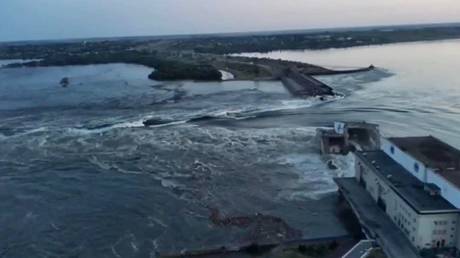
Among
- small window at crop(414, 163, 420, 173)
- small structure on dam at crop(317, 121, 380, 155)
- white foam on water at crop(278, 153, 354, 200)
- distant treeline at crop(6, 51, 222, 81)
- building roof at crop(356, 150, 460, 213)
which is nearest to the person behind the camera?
building roof at crop(356, 150, 460, 213)

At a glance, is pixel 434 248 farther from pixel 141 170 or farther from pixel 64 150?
pixel 64 150

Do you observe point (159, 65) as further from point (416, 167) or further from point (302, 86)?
point (416, 167)

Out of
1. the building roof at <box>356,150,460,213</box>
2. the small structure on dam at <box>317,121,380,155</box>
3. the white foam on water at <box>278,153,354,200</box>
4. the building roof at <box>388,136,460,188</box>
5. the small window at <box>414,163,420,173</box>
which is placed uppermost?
the building roof at <box>388,136,460,188</box>

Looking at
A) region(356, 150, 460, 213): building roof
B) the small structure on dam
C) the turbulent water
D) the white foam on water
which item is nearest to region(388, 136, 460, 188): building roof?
region(356, 150, 460, 213): building roof

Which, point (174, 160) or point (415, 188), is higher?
point (415, 188)

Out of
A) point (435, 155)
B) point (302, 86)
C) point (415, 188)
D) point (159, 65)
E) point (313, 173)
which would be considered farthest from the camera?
point (159, 65)

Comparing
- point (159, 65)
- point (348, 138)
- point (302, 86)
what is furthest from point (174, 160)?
point (159, 65)

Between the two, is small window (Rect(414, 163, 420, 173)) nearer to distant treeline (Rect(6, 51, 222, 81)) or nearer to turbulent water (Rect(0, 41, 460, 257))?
turbulent water (Rect(0, 41, 460, 257))

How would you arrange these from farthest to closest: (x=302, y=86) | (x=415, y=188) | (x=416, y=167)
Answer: (x=302, y=86), (x=416, y=167), (x=415, y=188)

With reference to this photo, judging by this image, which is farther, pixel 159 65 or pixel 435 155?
pixel 159 65
